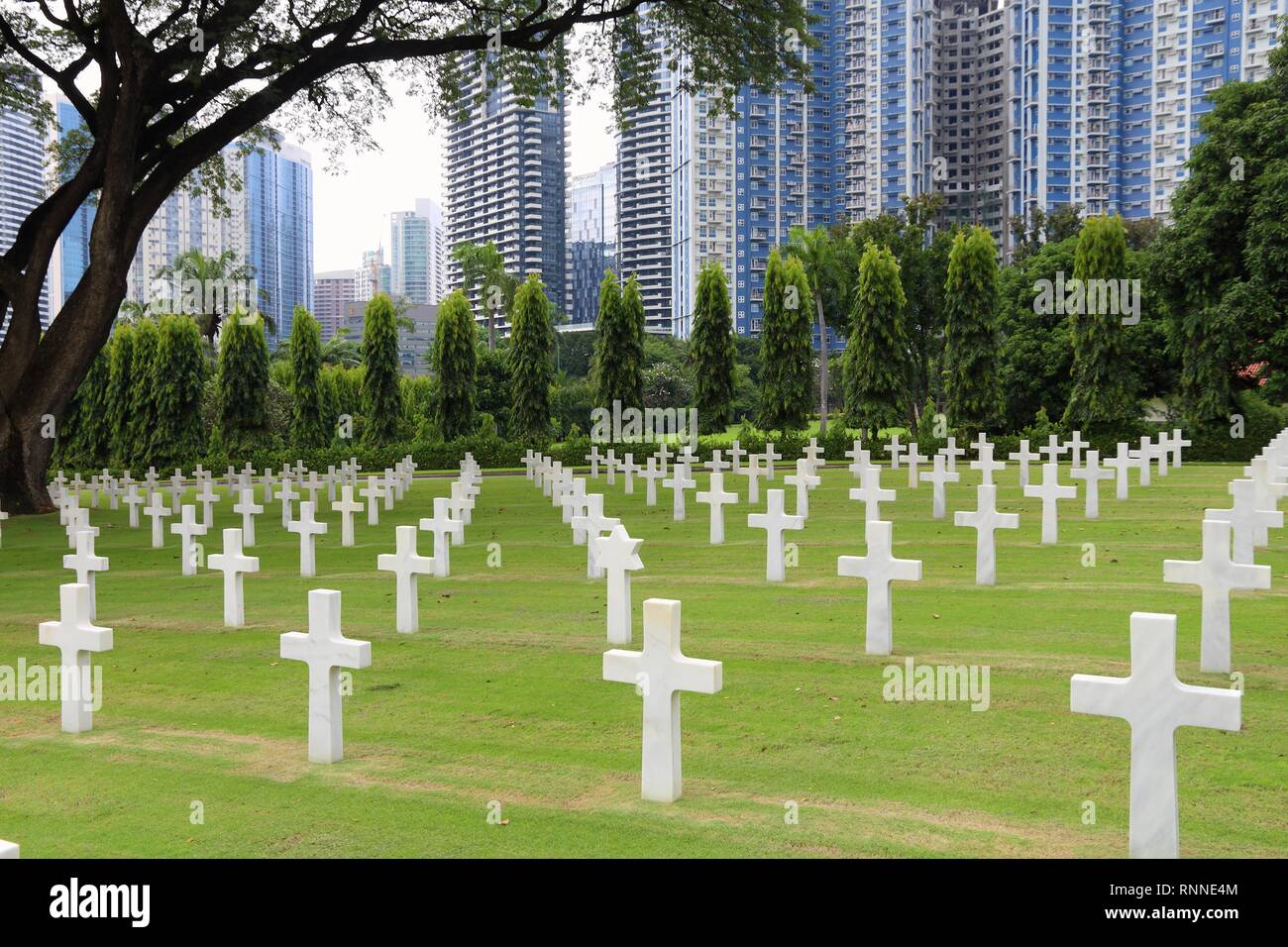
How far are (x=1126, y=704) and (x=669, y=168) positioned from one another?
105 meters

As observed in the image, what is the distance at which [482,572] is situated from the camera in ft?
43.3

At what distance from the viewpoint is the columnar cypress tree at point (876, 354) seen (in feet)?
119

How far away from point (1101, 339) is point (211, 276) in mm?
38168

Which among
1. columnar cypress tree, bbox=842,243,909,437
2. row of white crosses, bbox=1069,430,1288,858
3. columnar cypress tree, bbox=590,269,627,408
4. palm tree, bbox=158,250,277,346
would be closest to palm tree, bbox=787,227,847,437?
columnar cypress tree, bbox=842,243,909,437

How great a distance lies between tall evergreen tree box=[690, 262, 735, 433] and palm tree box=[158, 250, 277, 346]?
1928 centimetres

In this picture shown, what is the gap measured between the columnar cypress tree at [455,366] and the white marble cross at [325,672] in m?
34.4

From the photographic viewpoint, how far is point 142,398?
36.9 metres

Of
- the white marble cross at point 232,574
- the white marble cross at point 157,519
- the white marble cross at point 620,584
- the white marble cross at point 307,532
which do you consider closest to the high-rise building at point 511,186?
the white marble cross at point 157,519

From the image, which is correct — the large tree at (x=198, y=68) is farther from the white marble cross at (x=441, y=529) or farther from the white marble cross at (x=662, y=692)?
the white marble cross at (x=662, y=692)

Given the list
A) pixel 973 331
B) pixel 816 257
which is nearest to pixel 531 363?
pixel 816 257

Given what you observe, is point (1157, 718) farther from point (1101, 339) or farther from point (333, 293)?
point (333, 293)

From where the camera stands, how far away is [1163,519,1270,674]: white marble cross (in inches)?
283

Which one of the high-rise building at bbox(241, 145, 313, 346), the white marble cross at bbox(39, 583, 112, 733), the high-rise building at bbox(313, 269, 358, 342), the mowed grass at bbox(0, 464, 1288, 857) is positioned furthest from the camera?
the high-rise building at bbox(313, 269, 358, 342)

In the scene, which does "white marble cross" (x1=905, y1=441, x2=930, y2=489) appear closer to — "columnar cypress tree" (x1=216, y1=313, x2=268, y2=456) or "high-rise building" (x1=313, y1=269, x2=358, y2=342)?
"columnar cypress tree" (x1=216, y1=313, x2=268, y2=456)
